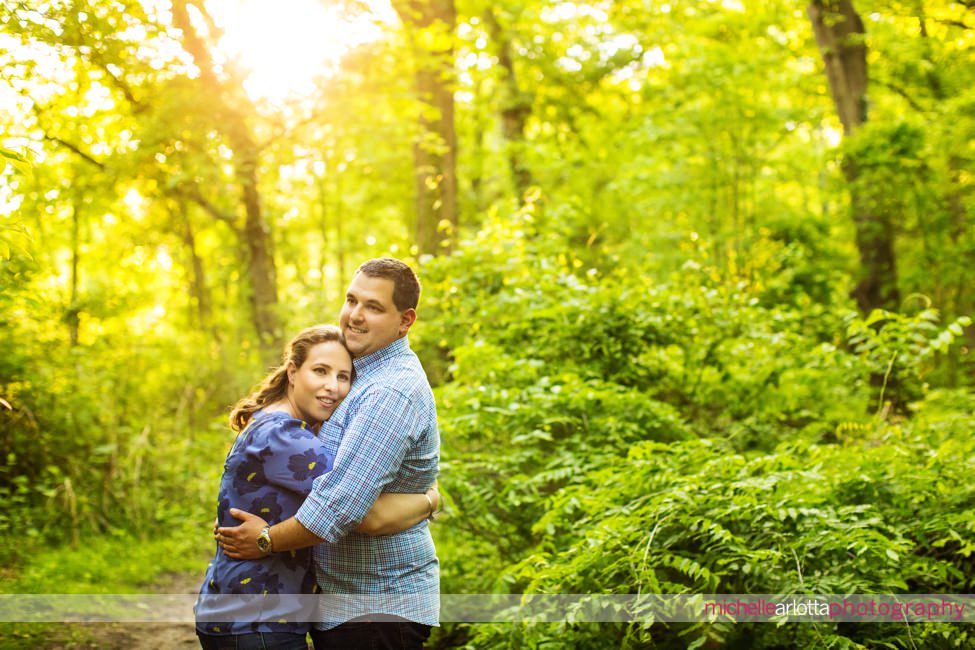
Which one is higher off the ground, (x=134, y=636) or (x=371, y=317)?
(x=371, y=317)

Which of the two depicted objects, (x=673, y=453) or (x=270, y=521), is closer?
(x=270, y=521)

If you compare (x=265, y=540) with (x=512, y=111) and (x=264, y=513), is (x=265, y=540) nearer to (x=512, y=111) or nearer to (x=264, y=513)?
(x=264, y=513)

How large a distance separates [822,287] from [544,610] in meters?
8.42

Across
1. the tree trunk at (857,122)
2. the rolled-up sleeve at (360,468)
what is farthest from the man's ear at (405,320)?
the tree trunk at (857,122)

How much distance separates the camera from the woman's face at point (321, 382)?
2914 mm

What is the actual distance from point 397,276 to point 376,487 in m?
0.76

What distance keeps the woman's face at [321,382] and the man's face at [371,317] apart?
0.07m

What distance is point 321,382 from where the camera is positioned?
2912 mm

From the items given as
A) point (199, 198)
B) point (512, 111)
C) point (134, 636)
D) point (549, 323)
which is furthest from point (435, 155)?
point (134, 636)

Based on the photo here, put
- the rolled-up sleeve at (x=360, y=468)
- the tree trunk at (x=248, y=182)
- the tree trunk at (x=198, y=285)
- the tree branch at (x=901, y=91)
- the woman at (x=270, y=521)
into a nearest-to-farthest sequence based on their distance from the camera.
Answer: the rolled-up sleeve at (x=360, y=468), the woman at (x=270, y=521), the tree trunk at (x=248, y=182), the tree trunk at (x=198, y=285), the tree branch at (x=901, y=91)

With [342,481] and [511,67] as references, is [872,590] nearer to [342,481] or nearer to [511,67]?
[342,481]

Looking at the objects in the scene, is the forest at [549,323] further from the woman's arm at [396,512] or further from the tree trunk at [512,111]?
the woman's arm at [396,512]

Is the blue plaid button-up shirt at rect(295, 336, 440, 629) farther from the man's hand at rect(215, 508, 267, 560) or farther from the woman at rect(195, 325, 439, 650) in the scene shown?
the man's hand at rect(215, 508, 267, 560)

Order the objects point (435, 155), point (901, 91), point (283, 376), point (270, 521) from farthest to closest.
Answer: point (901, 91)
point (435, 155)
point (283, 376)
point (270, 521)
